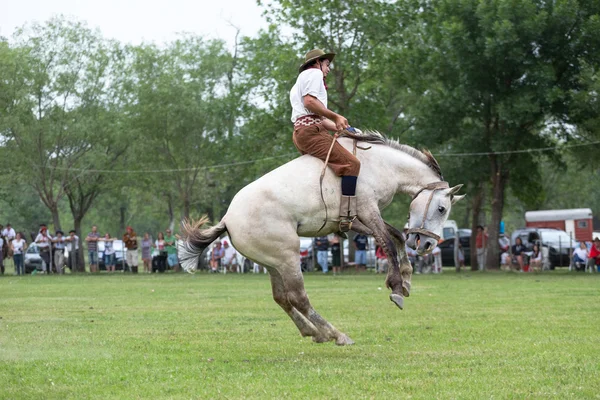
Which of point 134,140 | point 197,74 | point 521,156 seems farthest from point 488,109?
point 197,74

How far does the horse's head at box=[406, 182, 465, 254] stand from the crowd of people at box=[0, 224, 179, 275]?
105 ft

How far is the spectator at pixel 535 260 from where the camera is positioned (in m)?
41.0

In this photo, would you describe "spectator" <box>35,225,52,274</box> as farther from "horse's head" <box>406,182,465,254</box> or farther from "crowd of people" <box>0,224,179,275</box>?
"horse's head" <box>406,182,465,254</box>

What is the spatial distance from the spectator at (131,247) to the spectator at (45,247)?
12.3ft

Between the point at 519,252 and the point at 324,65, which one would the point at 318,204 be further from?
the point at 519,252

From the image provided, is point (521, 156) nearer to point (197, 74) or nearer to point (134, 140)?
point (134, 140)

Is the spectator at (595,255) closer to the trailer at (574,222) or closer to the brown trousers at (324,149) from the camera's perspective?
the trailer at (574,222)

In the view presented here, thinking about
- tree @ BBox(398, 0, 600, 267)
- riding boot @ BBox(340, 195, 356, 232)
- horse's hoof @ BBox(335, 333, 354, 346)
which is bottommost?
horse's hoof @ BBox(335, 333, 354, 346)

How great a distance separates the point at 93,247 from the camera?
4447 centimetres

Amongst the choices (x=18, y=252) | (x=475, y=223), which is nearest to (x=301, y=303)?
(x=18, y=252)

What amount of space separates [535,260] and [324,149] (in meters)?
32.3

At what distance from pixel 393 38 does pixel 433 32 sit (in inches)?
146

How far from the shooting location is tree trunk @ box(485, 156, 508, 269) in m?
41.7

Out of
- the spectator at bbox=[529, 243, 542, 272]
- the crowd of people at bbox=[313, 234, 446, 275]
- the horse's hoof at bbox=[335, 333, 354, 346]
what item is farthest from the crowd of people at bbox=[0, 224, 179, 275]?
the horse's hoof at bbox=[335, 333, 354, 346]
